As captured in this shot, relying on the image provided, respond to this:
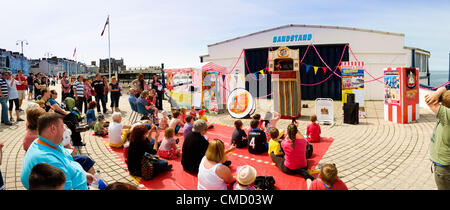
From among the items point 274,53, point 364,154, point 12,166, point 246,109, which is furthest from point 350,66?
point 12,166

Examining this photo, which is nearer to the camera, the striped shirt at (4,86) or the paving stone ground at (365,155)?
the paving stone ground at (365,155)

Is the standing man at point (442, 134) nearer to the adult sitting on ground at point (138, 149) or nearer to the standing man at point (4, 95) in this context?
the adult sitting on ground at point (138, 149)

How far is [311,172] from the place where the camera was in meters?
5.12

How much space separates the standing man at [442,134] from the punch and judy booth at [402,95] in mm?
7774

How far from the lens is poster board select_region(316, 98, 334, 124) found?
32.0 feet

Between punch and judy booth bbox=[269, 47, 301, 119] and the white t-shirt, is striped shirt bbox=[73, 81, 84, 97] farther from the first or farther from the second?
punch and judy booth bbox=[269, 47, 301, 119]

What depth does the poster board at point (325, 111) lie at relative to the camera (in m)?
9.74

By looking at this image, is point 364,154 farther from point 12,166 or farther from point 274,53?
point 12,166

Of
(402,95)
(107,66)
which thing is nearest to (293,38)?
(402,95)

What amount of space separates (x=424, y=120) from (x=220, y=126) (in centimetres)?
816

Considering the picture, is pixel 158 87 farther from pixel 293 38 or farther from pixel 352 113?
pixel 293 38

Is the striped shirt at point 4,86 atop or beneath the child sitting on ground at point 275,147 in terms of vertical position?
atop

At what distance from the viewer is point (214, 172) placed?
354cm

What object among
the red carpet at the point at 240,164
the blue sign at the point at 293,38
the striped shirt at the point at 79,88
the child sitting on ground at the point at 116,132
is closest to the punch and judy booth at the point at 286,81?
the red carpet at the point at 240,164
